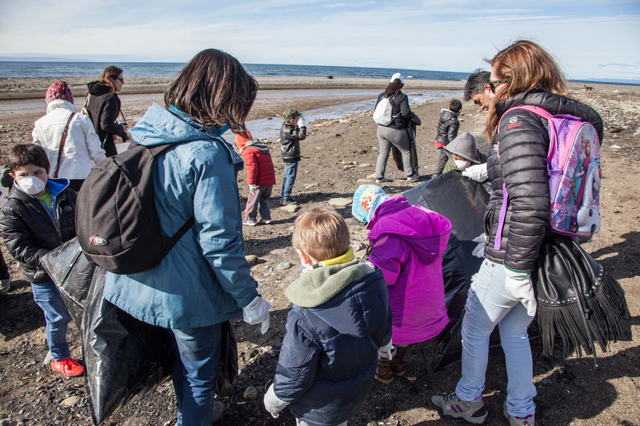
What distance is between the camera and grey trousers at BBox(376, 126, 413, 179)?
6.61 meters

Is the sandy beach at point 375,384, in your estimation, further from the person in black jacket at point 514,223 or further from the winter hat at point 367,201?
the winter hat at point 367,201

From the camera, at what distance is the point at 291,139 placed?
227 inches

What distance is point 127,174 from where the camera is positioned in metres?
1.46

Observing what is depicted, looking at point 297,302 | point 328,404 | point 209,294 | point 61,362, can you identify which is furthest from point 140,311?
point 61,362

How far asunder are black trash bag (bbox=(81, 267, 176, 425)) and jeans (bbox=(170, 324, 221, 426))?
0.16m

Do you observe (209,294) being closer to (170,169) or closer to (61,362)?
(170,169)

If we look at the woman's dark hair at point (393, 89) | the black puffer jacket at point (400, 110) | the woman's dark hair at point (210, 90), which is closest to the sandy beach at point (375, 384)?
the woman's dark hair at point (210, 90)

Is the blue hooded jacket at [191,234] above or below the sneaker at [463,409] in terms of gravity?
above

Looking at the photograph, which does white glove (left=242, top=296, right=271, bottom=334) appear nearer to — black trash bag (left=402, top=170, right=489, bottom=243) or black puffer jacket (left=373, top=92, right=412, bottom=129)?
black trash bag (left=402, top=170, right=489, bottom=243)

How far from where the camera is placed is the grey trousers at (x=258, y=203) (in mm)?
5114

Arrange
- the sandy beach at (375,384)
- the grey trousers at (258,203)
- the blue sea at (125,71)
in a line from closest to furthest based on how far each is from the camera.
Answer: the sandy beach at (375,384), the grey trousers at (258,203), the blue sea at (125,71)

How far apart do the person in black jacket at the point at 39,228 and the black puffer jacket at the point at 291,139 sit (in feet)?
11.4

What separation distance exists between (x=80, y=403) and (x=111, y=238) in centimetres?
167

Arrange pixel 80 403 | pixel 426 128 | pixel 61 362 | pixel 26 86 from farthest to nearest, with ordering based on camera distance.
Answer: pixel 26 86 < pixel 426 128 < pixel 61 362 < pixel 80 403
